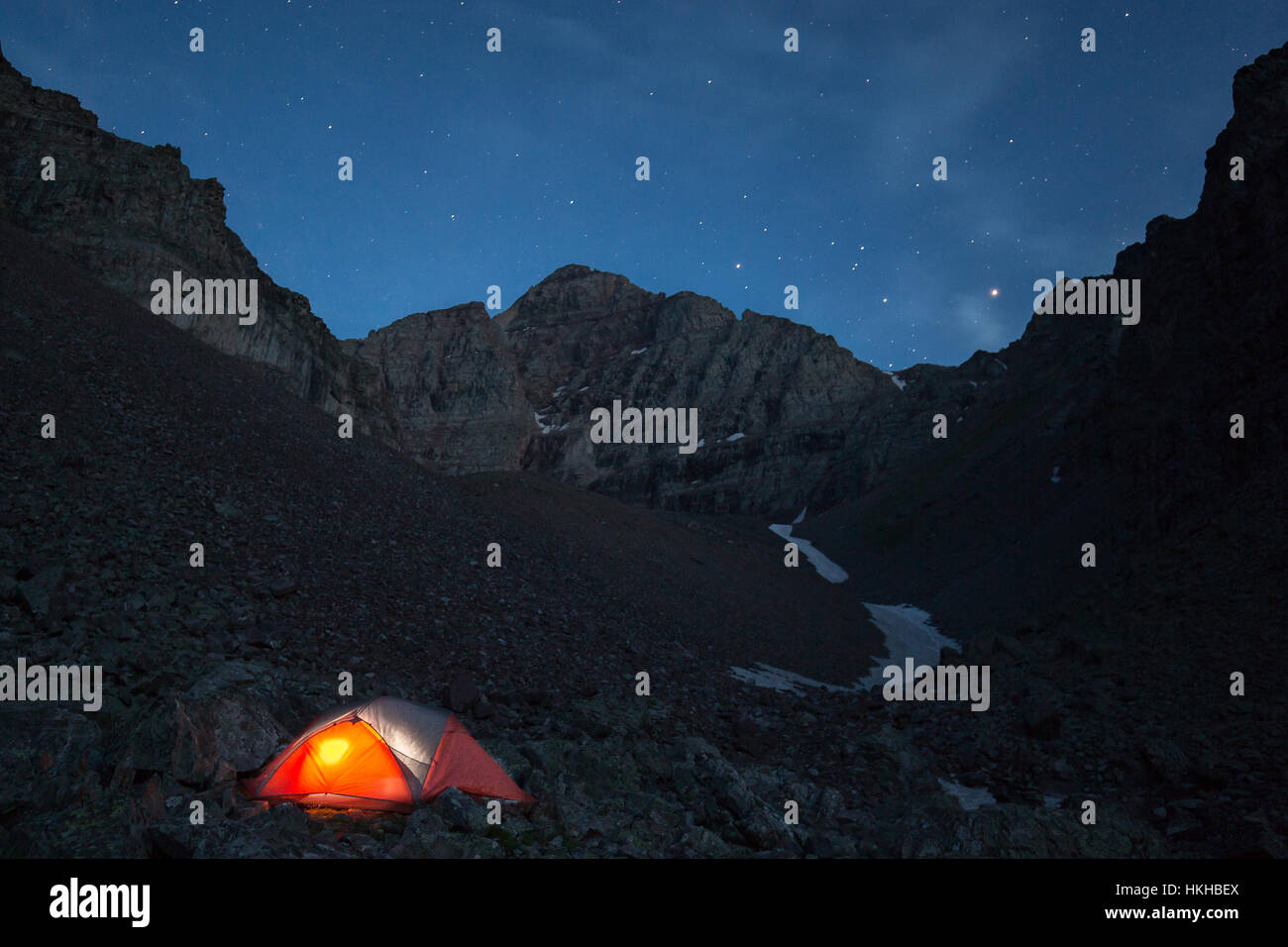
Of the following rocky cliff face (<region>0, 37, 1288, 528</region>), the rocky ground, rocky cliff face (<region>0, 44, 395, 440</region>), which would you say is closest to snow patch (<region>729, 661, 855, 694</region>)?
the rocky ground

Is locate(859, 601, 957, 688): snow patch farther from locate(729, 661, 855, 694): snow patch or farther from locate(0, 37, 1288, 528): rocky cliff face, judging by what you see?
locate(0, 37, 1288, 528): rocky cliff face

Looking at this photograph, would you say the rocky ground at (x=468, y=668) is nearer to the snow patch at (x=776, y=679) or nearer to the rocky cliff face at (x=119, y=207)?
the snow patch at (x=776, y=679)

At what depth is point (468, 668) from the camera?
13773mm

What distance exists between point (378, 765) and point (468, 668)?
17.4ft

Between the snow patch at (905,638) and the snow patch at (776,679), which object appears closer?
the snow patch at (776,679)

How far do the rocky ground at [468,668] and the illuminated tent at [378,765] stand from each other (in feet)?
1.54

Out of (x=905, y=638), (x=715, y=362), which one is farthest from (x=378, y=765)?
(x=715, y=362)

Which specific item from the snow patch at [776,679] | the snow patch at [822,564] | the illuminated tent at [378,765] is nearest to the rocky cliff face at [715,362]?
the snow patch at [822,564]

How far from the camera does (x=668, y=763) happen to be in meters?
10.8

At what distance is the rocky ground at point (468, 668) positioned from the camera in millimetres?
7328

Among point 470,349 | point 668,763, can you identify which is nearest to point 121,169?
point 668,763

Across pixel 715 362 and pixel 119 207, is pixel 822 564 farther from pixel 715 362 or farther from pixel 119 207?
pixel 715 362

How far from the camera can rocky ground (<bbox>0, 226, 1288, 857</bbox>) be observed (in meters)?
7.33
